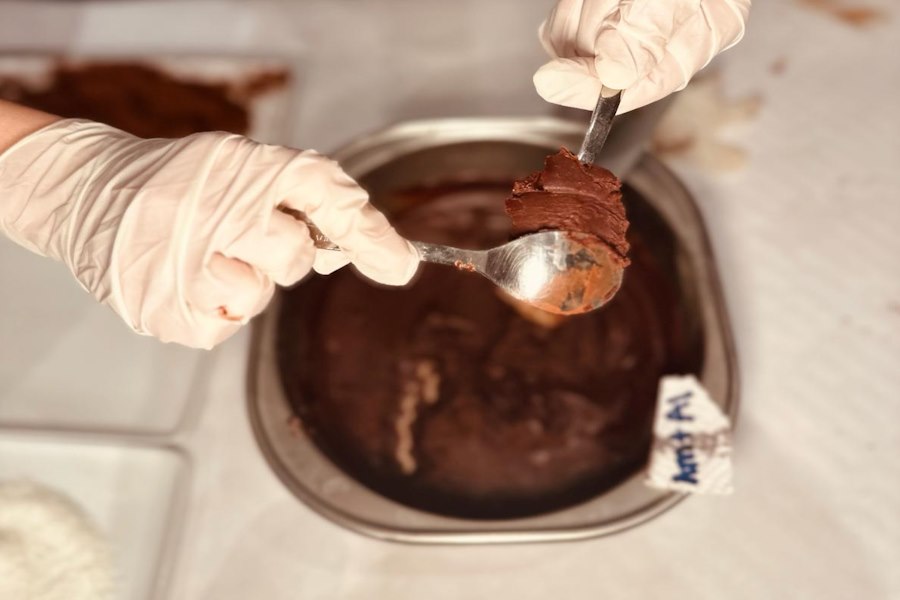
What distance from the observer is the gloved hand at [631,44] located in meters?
0.85

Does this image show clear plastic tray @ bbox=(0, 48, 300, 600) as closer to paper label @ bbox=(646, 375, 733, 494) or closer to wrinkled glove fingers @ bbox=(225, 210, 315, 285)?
wrinkled glove fingers @ bbox=(225, 210, 315, 285)

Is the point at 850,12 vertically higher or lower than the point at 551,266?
higher

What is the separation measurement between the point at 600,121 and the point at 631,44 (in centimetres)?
10

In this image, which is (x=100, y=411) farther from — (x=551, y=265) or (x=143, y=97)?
(x=551, y=265)

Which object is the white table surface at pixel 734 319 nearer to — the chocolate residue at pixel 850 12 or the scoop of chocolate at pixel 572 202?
the chocolate residue at pixel 850 12

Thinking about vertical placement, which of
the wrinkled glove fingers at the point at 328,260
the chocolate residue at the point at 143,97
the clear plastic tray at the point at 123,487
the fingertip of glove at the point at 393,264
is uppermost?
the fingertip of glove at the point at 393,264

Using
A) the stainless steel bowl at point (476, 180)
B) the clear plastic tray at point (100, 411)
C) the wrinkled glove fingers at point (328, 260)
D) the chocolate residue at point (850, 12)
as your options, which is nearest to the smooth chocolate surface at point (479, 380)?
the stainless steel bowl at point (476, 180)

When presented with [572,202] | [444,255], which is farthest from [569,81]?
[444,255]

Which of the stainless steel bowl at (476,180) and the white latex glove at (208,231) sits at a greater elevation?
the white latex glove at (208,231)

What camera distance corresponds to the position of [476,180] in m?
1.42

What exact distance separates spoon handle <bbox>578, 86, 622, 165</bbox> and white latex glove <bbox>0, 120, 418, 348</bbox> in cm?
30

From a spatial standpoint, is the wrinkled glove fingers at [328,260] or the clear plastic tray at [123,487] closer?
the wrinkled glove fingers at [328,260]

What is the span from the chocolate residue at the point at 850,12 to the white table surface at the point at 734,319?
0.07ft

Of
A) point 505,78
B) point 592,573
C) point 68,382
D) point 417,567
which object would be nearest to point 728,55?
point 505,78
